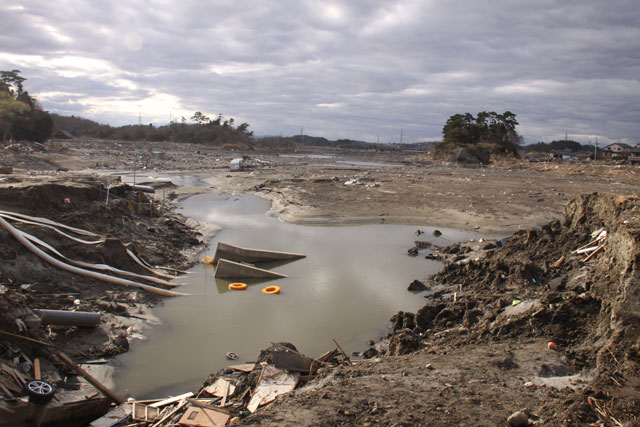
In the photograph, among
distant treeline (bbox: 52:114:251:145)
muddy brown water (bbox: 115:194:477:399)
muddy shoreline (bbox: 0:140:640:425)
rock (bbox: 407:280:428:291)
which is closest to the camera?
muddy shoreline (bbox: 0:140:640:425)

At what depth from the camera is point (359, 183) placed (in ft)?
102

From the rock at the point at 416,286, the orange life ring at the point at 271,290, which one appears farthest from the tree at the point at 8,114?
the rock at the point at 416,286

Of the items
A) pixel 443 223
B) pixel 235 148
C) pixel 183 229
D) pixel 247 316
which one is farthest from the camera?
pixel 235 148

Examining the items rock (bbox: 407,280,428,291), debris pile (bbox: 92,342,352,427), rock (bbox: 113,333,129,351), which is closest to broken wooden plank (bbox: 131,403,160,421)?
debris pile (bbox: 92,342,352,427)

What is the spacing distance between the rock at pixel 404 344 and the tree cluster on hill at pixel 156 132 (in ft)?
278

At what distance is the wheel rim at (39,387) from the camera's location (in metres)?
4.77

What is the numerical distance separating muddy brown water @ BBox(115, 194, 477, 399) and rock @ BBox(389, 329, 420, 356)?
46.7 inches

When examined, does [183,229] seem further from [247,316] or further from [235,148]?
[235,148]

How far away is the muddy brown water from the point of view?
7375 millimetres

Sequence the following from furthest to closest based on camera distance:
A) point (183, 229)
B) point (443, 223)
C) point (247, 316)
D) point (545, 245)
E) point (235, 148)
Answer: point (235, 148) → point (443, 223) → point (183, 229) → point (545, 245) → point (247, 316)

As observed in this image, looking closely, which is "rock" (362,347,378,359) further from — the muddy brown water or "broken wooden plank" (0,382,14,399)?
"broken wooden plank" (0,382,14,399)

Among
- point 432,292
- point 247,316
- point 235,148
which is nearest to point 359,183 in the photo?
point 432,292

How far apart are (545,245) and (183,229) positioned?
Answer: 11866mm

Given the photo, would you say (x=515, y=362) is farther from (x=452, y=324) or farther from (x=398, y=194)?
(x=398, y=194)
